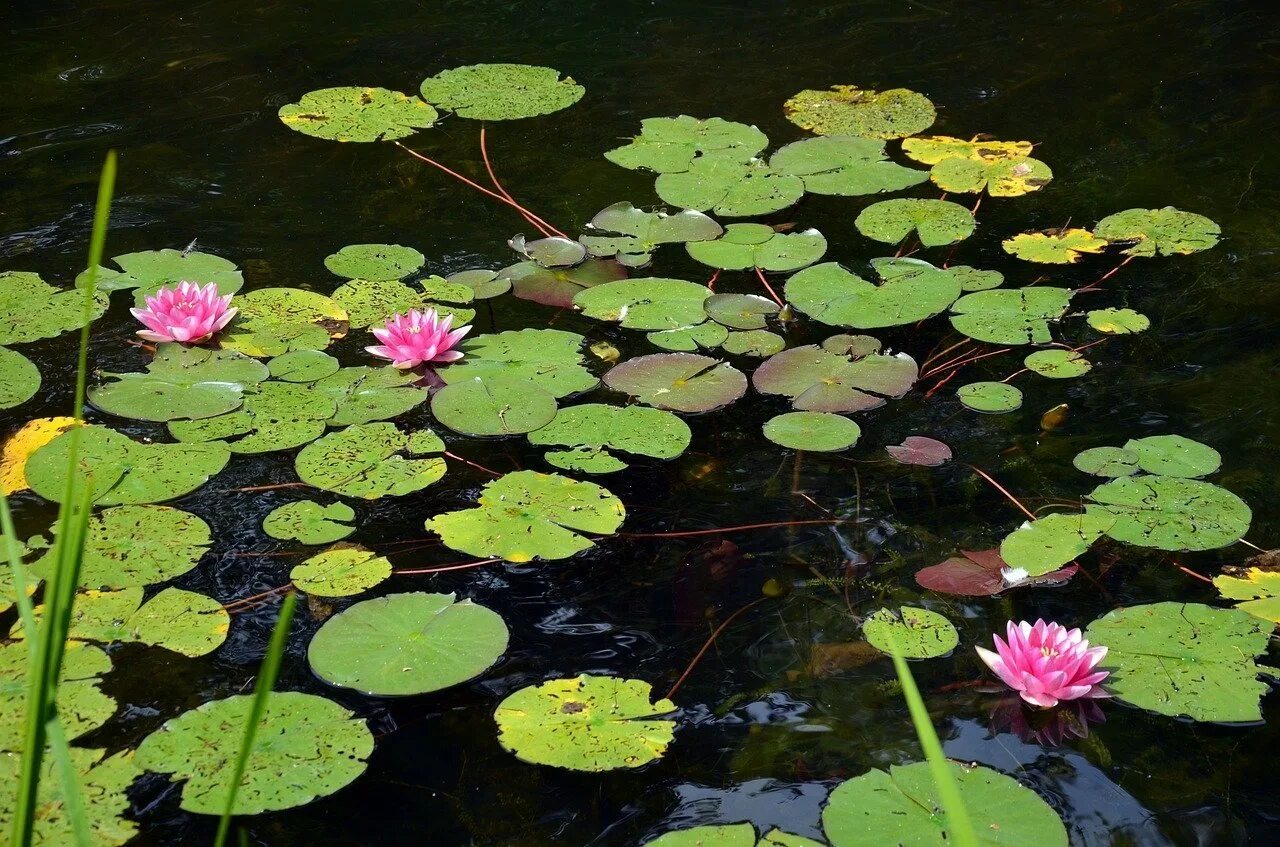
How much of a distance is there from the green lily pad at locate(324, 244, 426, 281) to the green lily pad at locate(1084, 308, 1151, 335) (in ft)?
5.87

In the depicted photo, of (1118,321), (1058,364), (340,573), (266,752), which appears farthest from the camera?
(1118,321)

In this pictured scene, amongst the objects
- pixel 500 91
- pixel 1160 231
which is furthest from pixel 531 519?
pixel 500 91

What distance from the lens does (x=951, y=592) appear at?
6.94 ft

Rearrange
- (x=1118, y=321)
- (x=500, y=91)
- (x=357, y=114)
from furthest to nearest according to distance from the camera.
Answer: (x=500, y=91) < (x=357, y=114) < (x=1118, y=321)

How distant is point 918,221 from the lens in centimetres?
328

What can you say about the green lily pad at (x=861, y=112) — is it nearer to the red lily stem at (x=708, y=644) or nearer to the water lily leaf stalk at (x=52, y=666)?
the red lily stem at (x=708, y=644)

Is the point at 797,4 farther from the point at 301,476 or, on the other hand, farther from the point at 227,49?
the point at 301,476

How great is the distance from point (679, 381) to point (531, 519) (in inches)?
23.9

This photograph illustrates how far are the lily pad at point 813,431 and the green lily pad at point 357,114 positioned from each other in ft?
6.37

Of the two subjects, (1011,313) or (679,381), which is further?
(1011,313)

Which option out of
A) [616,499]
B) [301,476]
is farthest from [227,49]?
[616,499]

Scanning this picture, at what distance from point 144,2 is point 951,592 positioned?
13.7 feet

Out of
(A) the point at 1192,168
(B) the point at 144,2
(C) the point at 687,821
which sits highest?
(B) the point at 144,2

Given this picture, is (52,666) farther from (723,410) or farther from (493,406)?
(723,410)
